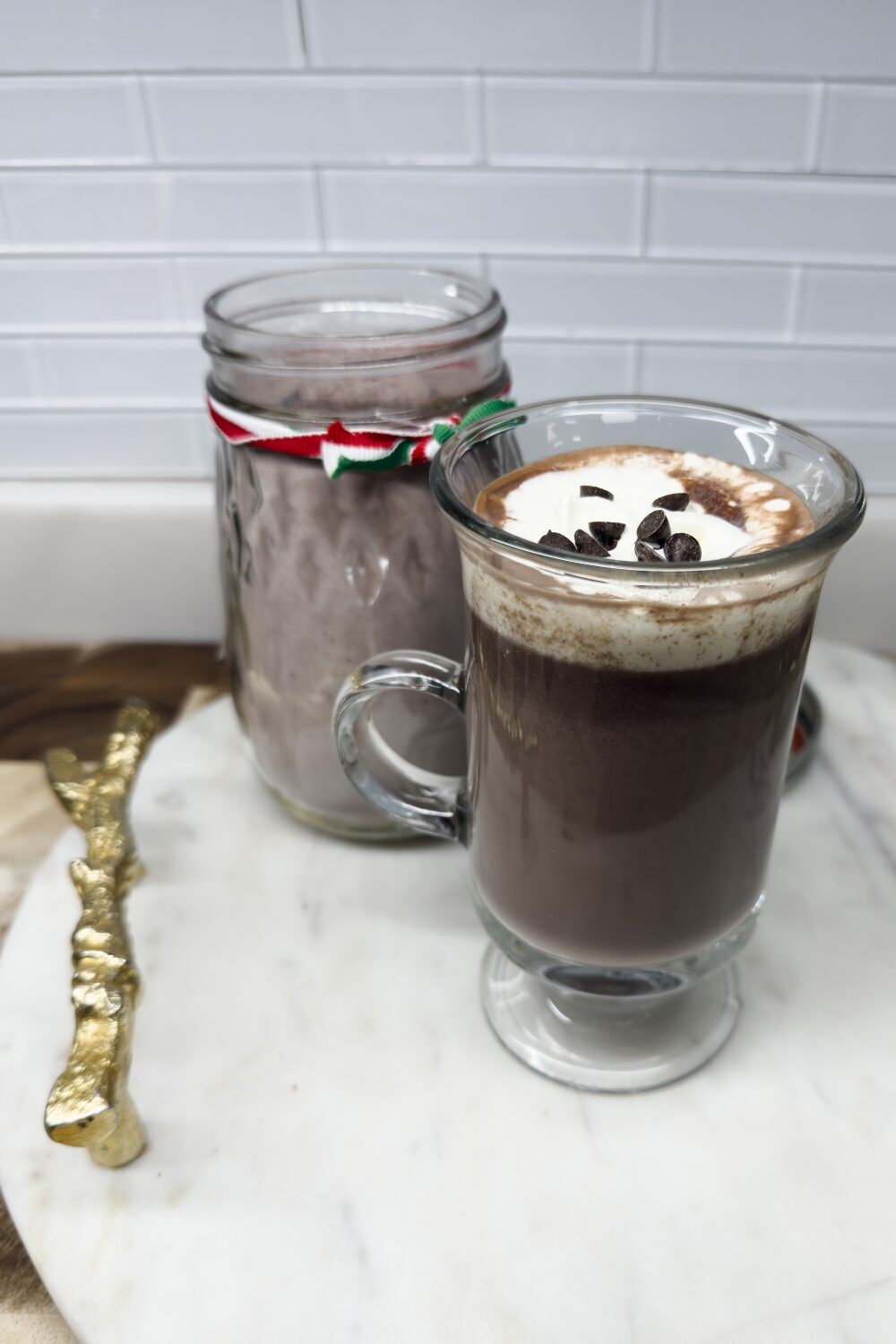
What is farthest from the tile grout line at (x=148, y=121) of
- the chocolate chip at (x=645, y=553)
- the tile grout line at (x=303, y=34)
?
the chocolate chip at (x=645, y=553)

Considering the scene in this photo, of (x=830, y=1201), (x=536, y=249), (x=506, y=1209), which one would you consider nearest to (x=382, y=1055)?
(x=506, y=1209)

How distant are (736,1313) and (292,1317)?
0.57 ft

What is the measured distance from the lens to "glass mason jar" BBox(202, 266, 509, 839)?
0.56m

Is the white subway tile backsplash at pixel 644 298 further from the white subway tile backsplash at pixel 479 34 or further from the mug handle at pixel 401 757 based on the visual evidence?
the mug handle at pixel 401 757

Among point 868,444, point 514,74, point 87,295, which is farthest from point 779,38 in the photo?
point 87,295

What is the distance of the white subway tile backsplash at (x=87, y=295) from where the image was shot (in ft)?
2.67

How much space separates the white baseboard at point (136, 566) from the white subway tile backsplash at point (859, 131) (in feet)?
0.83

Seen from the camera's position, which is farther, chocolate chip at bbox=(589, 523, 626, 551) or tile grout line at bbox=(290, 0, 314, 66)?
tile grout line at bbox=(290, 0, 314, 66)

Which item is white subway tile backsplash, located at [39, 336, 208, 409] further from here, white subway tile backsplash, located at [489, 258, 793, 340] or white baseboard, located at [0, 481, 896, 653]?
white subway tile backsplash, located at [489, 258, 793, 340]

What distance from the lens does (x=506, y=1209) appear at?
466 millimetres

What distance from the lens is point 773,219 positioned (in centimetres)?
77

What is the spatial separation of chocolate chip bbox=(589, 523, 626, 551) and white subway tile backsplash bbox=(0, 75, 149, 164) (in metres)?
0.52

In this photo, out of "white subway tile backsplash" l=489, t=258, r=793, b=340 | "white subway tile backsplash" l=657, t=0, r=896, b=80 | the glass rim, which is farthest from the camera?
"white subway tile backsplash" l=489, t=258, r=793, b=340

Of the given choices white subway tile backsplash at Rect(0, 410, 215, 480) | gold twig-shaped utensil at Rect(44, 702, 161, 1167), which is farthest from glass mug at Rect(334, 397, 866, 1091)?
white subway tile backsplash at Rect(0, 410, 215, 480)
